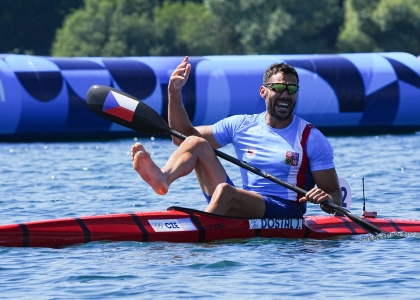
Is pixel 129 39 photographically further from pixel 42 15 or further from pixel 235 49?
pixel 42 15

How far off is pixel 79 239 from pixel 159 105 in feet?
36.0

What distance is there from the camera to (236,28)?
48.4 metres

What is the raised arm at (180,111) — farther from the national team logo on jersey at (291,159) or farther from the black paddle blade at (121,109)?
A: the national team logo on jersey at (291,159)

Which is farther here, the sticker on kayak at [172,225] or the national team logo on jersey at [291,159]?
the national team logo on jersey at [291,159]

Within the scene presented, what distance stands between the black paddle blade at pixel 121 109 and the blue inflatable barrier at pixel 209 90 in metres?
9.37

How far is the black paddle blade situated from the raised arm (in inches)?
16.8

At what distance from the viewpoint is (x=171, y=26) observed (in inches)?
1984

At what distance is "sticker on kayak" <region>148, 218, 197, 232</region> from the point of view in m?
8.62

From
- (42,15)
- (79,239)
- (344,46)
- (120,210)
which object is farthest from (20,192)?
(42,15)

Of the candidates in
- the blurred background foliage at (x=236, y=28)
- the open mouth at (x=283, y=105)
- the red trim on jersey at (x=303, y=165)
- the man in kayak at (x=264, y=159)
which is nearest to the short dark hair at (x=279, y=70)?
the man in kayak at (x=264, y=159)

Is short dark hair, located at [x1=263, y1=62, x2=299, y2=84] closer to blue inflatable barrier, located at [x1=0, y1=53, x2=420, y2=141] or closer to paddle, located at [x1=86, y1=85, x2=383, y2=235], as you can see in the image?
paddle, located at [x1=86, y1=85, x2=383, y2=235]

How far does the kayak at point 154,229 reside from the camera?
845 cm

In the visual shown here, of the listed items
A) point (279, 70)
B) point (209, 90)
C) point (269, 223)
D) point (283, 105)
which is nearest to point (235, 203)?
point (269, 223)

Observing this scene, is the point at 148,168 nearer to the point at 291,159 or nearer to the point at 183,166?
the point at 183,166
